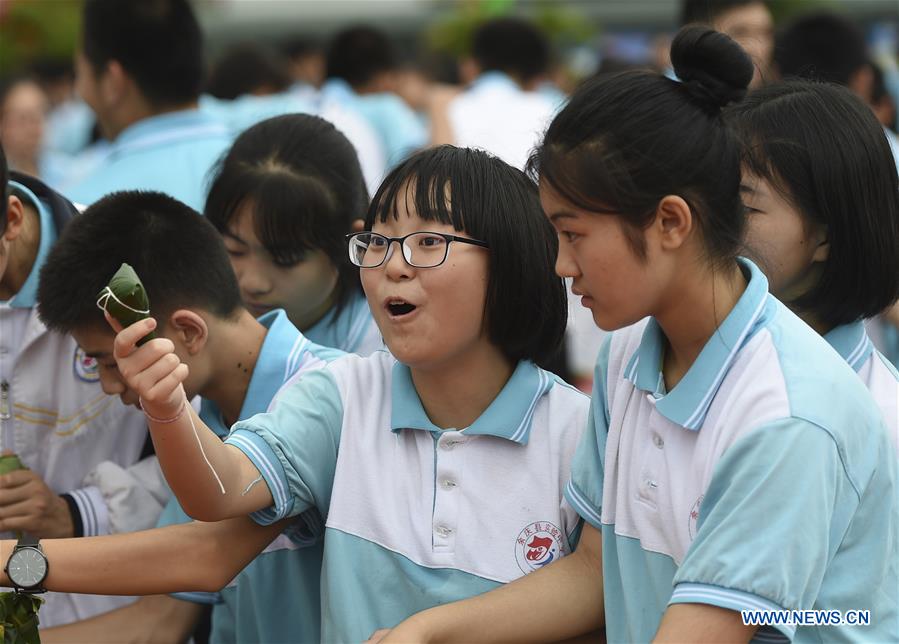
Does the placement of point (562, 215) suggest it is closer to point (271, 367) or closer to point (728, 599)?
point (728, 599)

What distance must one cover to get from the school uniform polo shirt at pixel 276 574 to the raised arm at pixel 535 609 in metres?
0.40

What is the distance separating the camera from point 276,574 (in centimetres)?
246

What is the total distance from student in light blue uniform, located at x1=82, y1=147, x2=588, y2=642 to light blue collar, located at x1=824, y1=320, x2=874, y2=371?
1.69ft

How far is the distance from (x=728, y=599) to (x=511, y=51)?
5.30 m

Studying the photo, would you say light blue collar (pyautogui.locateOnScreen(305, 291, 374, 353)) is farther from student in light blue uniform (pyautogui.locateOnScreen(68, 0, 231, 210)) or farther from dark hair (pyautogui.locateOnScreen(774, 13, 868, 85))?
dark hair (pyautogui.locateOnScreen(774, 13, 868, 85))

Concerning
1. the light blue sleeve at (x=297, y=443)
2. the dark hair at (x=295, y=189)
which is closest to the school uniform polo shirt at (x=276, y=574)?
the light blue sleeve at (x=297, y=443)

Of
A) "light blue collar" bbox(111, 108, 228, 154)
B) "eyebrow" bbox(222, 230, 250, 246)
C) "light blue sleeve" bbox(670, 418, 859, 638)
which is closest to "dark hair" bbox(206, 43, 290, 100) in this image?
"light blue collar" bbox(111, 108, 228, 154)

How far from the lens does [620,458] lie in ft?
6.64

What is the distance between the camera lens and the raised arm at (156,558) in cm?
211

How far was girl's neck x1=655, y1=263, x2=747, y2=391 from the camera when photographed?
6.32ft

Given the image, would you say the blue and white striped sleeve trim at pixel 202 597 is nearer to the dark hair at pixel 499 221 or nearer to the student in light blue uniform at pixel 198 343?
the student in light blue uniform at pixel 198 343

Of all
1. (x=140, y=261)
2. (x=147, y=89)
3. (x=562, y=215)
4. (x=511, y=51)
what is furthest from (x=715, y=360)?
(x=511, y=51)

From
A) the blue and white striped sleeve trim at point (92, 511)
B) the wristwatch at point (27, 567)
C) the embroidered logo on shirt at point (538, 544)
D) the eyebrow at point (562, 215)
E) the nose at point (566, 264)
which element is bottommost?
the embroidered logo on shirt at point (538, 544)

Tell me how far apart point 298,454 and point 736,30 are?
3314 millimetres
